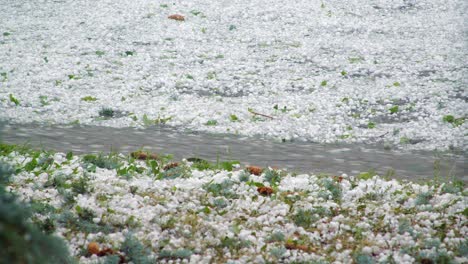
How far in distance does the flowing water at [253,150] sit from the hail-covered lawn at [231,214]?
1.37m

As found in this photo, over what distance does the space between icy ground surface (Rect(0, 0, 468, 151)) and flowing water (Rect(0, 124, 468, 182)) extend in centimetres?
48

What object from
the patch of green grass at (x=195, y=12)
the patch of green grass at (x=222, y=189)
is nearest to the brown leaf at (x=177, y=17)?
the patch of green grass at (x=195, y=12)

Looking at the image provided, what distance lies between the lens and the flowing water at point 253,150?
27.0 ft

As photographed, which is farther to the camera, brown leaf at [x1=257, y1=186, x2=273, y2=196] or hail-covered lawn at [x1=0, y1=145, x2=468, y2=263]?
brown leaf at [x1=257, y1=186, x2=273, y2=196]

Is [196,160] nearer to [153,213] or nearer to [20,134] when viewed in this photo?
[153,213]

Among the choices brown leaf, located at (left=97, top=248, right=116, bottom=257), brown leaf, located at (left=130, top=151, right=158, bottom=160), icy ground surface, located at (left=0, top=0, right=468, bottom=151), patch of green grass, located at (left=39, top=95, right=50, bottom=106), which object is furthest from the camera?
patch of green grass, located at (left=39, top=95, right=50, bottom=106)

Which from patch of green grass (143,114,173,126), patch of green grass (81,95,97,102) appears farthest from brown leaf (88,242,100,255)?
patch of green grass (81,95,97,102)

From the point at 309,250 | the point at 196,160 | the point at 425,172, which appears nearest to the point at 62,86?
the point at 196,160

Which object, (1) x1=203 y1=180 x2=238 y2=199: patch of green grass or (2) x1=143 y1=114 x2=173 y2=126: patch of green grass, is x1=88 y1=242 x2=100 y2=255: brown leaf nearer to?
(1) x1=203 y1=180 x2=238 y2=199: patch of green grass

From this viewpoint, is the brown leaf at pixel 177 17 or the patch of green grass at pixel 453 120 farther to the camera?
the brown leaf at pixel 177 17

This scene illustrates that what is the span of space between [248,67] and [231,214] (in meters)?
9.16

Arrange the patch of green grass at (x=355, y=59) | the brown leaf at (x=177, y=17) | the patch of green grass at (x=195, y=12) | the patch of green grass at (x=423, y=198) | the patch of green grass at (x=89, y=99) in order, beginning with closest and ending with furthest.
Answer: the patch of green grass at (x=423, y=198)
the patch of green grass at (x=89, y=99)
the patch of green grass at (x=355, y=59)
the brown leaf at (x=177, y=17)
the patch of green grass at (x=195, y=12)

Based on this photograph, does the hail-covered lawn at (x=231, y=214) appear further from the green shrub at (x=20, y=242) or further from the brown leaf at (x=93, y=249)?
the green shrub at (x=20, y=242)

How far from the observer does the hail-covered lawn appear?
4730 mm
